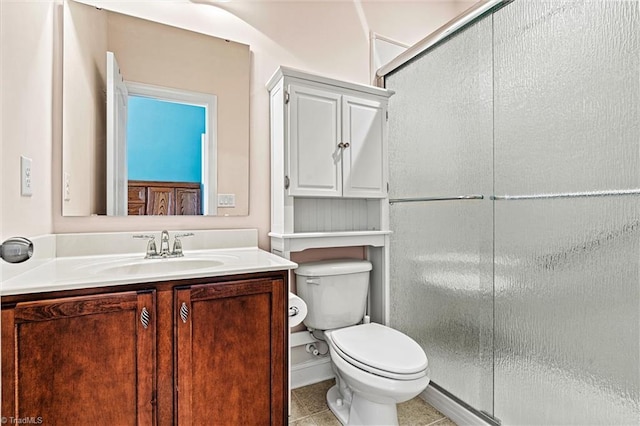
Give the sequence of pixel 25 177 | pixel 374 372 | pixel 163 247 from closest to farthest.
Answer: pixel 25 177 < pixel 374 372 < pixel 163 247

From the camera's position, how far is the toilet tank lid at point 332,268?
175 centimetres

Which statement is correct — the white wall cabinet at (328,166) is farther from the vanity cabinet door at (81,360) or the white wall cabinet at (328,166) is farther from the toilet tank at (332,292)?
the vanity cabinet door at (81,360)

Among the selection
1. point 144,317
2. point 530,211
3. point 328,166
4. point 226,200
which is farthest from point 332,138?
point 144,317

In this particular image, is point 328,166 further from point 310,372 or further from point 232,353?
point 310,372

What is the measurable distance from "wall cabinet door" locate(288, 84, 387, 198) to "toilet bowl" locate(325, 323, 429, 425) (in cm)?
75

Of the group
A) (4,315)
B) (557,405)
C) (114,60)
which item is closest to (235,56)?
(114,60)

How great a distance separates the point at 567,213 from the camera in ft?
4.11

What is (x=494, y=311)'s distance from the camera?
4.96ft

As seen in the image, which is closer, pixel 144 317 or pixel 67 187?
pixel 144 317

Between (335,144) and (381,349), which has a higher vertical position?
(335,144)

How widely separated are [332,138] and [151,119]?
2.96 feet

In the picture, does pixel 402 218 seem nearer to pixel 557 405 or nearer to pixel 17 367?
pixel 557 405

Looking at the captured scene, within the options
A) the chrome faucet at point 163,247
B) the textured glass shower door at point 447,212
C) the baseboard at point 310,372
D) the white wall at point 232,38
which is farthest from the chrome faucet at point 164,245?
the textured glass shower door at point 447,212

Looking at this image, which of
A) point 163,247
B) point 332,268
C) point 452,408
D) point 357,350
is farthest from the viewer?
point 332,268
